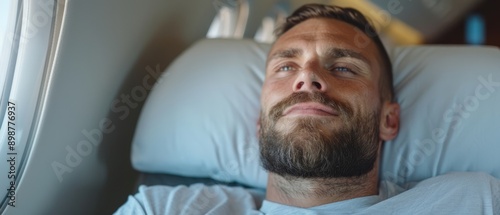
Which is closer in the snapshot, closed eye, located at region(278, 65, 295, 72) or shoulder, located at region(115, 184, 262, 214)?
shoulder, located at region(115, 184, 262, 214)

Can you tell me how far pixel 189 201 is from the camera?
4.24 feet

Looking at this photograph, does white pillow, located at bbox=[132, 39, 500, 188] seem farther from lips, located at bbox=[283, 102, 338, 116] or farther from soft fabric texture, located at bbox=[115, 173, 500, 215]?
lips, located at bbox=[283, 102, 338, 116]

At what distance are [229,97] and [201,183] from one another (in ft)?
0.88

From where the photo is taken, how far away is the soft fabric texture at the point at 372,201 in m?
1.14

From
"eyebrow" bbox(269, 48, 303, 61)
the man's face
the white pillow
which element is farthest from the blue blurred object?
"eyebrow" bbox(269, 48, 303, 61)

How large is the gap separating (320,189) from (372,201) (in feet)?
0.42

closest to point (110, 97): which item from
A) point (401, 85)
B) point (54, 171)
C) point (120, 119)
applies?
point (120, 119)

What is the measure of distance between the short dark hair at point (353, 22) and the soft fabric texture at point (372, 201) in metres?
0.28

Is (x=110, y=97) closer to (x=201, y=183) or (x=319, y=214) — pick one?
(x=201, y=183)

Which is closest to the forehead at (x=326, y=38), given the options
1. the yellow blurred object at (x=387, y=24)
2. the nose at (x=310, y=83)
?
the nose at (x=310, y=83)

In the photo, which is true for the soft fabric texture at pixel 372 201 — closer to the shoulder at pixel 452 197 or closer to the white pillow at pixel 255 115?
the shoulder at pixel 452 197

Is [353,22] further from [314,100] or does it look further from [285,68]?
[314,100]

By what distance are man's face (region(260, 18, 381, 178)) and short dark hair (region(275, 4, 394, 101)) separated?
0.04 metres

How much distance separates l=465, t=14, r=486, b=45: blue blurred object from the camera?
367 centimetres
